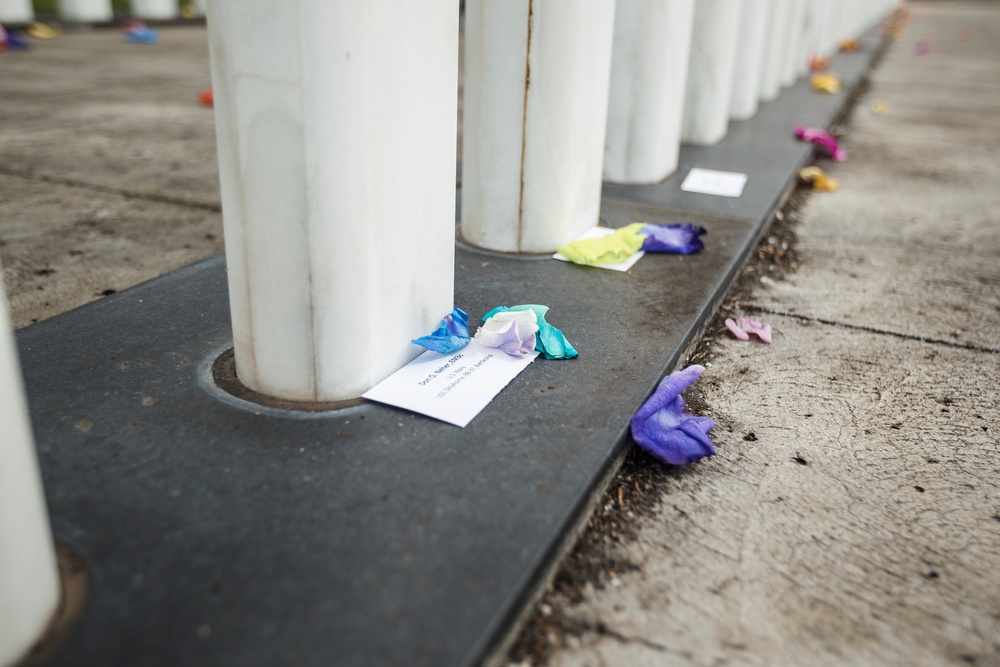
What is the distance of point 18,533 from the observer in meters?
1.06

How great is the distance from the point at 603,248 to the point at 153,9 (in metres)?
12.3

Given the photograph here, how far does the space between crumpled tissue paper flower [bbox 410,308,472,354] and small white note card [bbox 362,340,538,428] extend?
27mm

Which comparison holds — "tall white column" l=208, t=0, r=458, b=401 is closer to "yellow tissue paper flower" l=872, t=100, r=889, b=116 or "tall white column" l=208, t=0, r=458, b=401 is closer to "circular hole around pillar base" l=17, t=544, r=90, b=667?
"circular hole around pillar base" l=17, t=544, r=90, b=667

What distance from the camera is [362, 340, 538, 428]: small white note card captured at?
5.70ft

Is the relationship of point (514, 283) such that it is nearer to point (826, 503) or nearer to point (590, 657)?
point (826, 503)

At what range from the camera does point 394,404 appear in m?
1.73

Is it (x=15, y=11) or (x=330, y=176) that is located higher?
(x=330, y=176)

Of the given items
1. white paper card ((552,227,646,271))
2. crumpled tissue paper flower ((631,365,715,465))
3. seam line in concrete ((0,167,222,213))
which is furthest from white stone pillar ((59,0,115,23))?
crumpled tissue paper flower ((631,365,715,465))

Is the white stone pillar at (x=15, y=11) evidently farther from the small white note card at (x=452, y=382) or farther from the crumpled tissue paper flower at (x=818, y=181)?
the small white note card at (x=452, y=382)

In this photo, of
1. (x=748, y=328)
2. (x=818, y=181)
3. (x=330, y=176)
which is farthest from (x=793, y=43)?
(x=330, y=176)

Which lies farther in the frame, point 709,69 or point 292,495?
point 709,69

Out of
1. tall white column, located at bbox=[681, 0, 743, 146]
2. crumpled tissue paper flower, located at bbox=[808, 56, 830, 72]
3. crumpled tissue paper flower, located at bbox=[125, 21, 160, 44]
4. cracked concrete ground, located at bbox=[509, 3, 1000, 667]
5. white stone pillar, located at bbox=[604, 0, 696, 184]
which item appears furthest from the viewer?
crumpled tissue paper flower, located at bbox=[125, 21, 160, 44]

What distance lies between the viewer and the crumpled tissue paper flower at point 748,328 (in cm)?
243

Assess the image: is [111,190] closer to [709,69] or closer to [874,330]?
[709,69]
